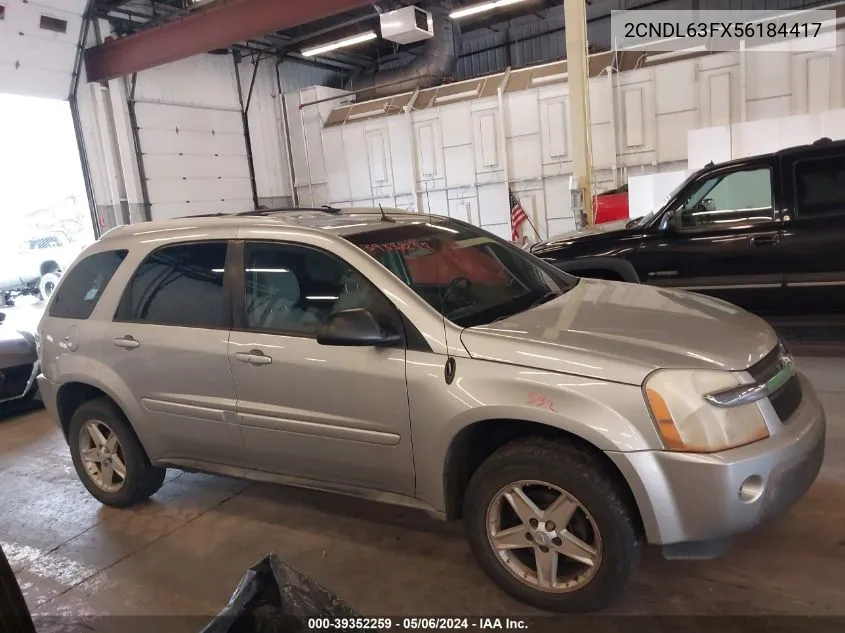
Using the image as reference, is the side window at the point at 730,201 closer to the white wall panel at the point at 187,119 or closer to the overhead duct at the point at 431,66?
the overhead duct at the point at 431,66

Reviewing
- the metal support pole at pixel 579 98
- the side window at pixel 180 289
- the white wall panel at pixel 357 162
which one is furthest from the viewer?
the white wall panel at pixel 357 162

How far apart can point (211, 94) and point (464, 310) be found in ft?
46.7

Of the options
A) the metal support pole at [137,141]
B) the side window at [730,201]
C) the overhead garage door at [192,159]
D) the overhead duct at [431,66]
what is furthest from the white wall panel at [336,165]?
the side window at [730,201]

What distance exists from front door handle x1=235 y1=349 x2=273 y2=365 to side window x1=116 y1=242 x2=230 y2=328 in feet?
0.76

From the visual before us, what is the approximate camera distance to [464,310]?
290 cm

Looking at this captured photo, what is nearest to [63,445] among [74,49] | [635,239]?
[635,239]

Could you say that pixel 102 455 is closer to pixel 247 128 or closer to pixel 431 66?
pixel 431 66

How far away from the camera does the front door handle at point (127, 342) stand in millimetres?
3551

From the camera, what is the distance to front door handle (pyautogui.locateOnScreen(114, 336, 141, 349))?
355 cm

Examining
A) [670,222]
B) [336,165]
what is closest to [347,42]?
[336,165]

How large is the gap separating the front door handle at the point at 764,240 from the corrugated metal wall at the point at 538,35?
10481mm

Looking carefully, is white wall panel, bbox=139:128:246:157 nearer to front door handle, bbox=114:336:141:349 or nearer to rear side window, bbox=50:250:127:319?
rear side window, bbox=50:250:127:319

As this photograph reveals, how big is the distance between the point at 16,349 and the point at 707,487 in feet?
20.3

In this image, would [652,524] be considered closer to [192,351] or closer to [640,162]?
[192,351]
